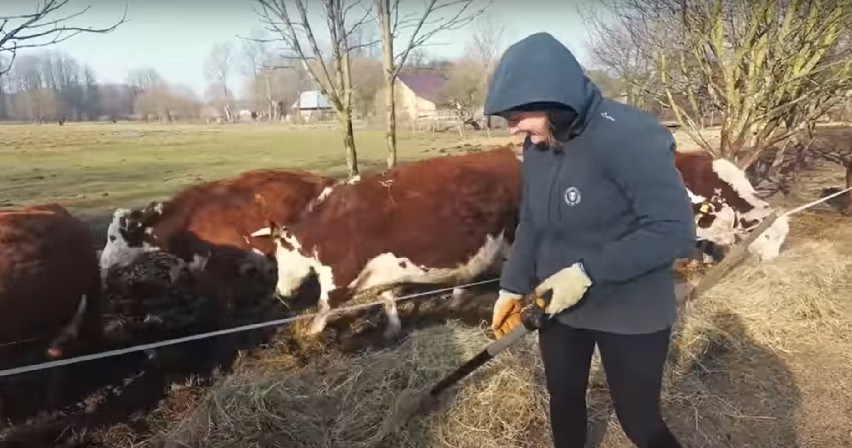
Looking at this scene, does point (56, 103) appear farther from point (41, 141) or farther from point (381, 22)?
point (381, 22)

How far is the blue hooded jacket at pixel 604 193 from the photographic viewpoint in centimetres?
191

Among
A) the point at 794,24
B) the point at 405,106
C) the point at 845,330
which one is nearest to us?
the point at 845,330

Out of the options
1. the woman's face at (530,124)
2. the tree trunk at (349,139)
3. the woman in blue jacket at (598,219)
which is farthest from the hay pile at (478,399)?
the tree trunk at (349,139)

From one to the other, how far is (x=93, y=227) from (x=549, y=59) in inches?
202

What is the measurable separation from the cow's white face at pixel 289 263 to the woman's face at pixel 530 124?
3637 mm

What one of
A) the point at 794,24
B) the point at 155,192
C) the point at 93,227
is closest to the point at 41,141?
the point at 155,192

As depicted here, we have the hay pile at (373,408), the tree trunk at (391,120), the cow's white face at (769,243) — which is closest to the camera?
the hay pile at (373,408)

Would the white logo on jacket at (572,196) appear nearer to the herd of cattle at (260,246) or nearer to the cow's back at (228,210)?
the herd of cattle at (260,246)

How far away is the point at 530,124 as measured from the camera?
1983mm

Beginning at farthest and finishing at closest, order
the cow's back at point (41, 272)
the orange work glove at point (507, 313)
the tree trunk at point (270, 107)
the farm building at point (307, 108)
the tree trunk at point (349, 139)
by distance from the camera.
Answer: the tree trunk at point (270, 107) < the farm building at point (307, 108) < the tree trunk at point (349, 139) < the cow's back at point (41, 272) < the orange work glove at point (507, 313)

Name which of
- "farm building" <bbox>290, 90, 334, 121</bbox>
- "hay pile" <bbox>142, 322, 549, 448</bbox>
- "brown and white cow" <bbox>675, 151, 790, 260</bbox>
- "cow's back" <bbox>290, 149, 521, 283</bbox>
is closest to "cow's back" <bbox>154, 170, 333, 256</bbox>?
"cow's back" <bbox>290, 149, 521, 283</bbox>

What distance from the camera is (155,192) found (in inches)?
320

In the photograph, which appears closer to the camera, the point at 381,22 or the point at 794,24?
the point at 381,22

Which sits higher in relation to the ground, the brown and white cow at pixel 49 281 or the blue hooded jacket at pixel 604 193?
the blue hooded jacket at pixel 604 193
